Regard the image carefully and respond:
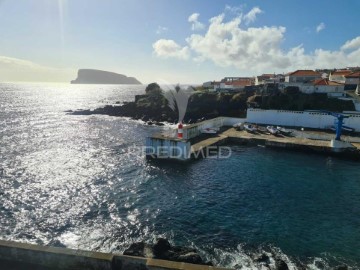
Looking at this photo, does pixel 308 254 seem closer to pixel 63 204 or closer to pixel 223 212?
pixel 223 212

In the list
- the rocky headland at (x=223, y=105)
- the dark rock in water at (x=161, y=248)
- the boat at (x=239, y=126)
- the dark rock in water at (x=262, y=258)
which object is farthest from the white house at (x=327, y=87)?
the dark rock in water at (x=161, y=248)

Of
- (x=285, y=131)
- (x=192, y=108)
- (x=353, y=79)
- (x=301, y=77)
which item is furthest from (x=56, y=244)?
(x=353, y=79)

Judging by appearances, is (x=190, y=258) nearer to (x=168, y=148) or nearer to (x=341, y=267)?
(x=341, y=267)

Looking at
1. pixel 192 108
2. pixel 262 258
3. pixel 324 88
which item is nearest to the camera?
pixel 262 258

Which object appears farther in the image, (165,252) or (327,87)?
(327,87)

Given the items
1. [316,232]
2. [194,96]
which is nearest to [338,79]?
[194,96]

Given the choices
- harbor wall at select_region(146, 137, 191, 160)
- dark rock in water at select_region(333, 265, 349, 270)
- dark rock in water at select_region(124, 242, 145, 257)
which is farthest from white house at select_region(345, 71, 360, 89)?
dark rock in water at select_region(124, 242, 145, 257)
